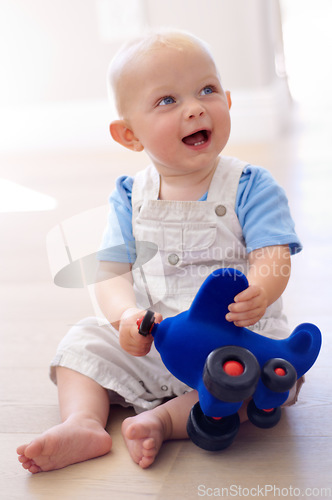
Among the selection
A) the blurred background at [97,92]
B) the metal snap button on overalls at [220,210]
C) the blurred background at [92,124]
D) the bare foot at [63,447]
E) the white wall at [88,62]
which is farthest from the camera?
the white wall at [88,62]

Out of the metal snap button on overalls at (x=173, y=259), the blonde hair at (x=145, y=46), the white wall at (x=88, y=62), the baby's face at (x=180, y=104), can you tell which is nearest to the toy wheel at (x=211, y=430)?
the metal snap button on overalls at (x=173, y=259)

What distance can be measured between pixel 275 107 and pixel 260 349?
2077 millimetres

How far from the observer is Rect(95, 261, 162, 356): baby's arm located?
745 mm

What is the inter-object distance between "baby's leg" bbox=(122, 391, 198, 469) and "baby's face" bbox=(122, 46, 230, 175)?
294 millimetres

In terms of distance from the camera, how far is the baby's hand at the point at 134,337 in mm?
738

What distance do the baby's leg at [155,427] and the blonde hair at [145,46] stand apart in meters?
0.39

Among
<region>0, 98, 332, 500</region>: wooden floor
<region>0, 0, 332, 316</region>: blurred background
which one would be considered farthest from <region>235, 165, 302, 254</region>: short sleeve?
<region>0, 0, 332, 316</region>: blurred background

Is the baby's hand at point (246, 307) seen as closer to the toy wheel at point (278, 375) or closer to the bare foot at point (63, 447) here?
the toy wheel at point (278, 375)

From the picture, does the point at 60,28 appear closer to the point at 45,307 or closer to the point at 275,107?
the point at 275,107

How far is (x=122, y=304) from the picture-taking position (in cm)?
84

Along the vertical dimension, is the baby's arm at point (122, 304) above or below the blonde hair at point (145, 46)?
below

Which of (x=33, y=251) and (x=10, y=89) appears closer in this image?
(x=33, y=251)

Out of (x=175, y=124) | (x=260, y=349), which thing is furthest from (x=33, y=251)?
(x=260, y=349)

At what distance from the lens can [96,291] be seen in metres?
0.90
